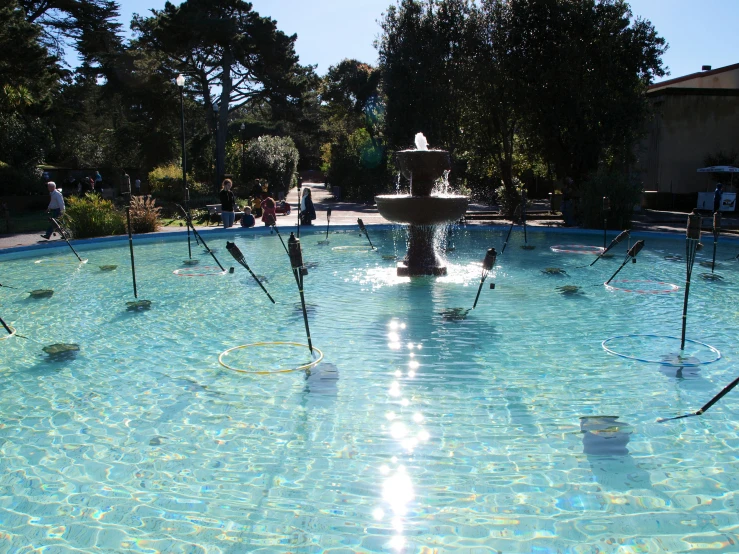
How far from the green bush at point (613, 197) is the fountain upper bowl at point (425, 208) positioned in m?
9.21

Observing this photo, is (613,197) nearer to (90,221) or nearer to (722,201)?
(722,201)

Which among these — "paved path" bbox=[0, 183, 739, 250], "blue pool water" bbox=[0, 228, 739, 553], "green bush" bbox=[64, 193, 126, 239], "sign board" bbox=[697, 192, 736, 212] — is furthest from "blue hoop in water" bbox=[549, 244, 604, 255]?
"sign board" bbox=[697, 192, 736, 212]

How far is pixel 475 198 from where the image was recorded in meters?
36.8

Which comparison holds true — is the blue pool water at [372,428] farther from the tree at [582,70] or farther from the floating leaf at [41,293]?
the tree at [582,70]

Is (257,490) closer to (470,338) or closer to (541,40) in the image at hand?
(470,338)

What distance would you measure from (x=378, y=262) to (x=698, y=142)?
23.5 metres

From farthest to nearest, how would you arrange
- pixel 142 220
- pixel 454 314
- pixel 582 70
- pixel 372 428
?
pixel 582 70 < pixel 142 220 < pixel 454 314 < pixel 372 428

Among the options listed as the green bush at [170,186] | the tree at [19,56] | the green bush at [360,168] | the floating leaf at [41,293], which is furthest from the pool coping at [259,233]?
the green bush at [360,168]

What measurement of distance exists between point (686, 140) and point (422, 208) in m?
23.8

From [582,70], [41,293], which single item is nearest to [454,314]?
[41,293]

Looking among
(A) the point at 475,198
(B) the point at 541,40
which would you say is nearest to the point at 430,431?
(B) the point at 541,40

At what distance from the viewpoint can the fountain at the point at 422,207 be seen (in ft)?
35.8

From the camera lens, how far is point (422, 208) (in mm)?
10883

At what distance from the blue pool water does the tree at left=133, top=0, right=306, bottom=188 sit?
2800cm
